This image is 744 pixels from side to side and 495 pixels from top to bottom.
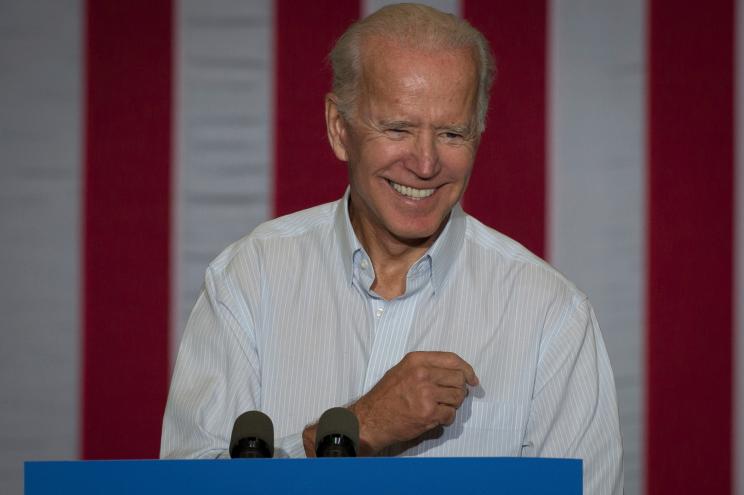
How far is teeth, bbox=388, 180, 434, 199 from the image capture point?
1.38 metres

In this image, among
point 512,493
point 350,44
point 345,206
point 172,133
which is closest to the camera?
point 512,493

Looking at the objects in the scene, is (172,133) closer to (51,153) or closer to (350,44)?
(51,153)

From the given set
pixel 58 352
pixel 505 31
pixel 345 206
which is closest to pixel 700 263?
pixel 505 31

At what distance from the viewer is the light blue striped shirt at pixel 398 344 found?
135cm

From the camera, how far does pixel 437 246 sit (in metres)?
1.46

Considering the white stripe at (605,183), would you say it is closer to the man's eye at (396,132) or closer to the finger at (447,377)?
the man's eye at (396,132)

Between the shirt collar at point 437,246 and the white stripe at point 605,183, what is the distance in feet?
2.51

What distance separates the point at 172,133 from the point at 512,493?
155 centimetres

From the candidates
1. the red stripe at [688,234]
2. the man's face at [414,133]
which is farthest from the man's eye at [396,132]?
the red stripe at [688,234]

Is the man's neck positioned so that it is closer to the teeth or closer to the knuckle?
the teeth

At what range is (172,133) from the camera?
223cm

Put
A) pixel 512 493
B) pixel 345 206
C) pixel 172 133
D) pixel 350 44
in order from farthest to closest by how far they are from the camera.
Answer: pixel 172 133 → pixel 345 206 → pixel 350 44 → pixel 512 493

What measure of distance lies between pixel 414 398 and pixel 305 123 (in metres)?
1.15

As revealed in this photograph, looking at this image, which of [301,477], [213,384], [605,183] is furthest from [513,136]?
[301,477]
